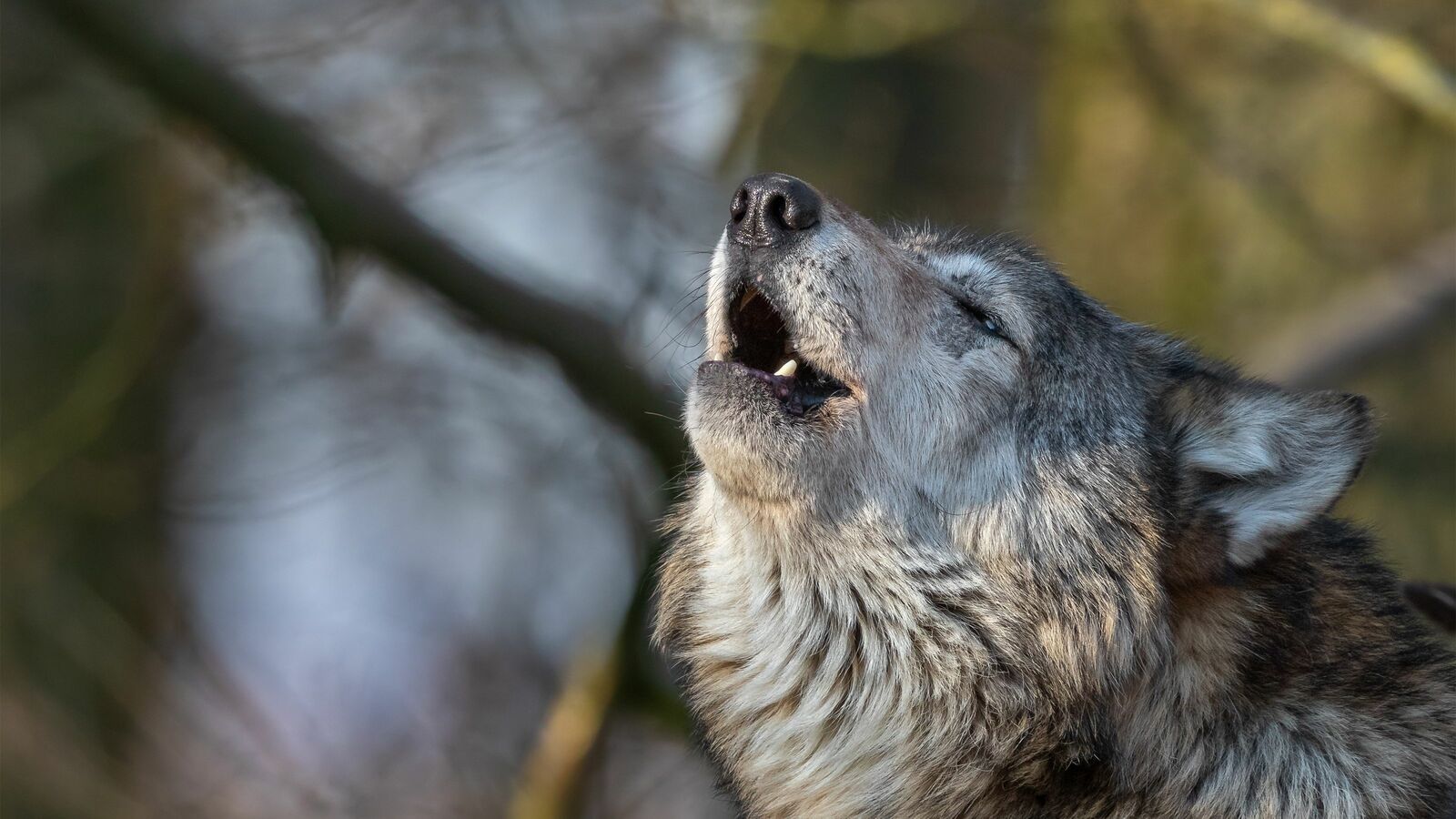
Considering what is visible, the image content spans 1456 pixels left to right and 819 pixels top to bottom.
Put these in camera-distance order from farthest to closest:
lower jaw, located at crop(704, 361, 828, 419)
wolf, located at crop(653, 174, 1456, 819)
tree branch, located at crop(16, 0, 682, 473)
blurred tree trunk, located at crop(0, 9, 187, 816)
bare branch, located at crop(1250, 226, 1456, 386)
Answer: blurred tree trunk, located at crop(0, 9, 187, 816) < bare branch, located at crop(1250, 226, 1456, 386) < tree branch, located at crop(16, 0, 682, 473) < lower jaw, located at crop(704, 361, 828, 419) < wolf, located at crop(653, 174, 1456, 819)

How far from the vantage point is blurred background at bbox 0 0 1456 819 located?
739 centimetres

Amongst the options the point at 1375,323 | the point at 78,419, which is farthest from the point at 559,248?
the point at 1375,323

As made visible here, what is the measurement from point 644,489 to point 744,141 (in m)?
2.24

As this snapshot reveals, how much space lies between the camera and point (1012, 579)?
11.5 ft

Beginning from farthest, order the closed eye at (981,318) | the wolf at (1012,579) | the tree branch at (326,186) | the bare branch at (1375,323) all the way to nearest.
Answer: the bare branch at (1375,323) < the tree branch at (326,186) < the closed eye at (981,318) < the wolf at (1012,579)

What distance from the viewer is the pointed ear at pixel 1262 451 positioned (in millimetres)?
3414

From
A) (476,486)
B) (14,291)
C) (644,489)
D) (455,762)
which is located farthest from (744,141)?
(14,291)

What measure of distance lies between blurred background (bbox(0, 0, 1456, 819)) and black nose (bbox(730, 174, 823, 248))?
3136 mm

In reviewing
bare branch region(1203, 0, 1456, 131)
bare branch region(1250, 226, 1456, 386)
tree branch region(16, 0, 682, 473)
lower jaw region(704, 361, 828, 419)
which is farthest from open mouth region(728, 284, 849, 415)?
bare branch region(1250, 226, 1456, 386)

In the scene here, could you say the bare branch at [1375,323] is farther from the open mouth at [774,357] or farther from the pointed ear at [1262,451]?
the open mouth at [774,357]

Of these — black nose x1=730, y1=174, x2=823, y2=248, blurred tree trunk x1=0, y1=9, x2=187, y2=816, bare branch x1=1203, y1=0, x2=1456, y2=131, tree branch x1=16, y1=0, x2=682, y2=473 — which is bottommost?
blurred tree trunk x1=0, y1=9, x2=187, y2=816

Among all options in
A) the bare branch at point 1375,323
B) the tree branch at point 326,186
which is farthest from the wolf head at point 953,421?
the bare branch at point 1375,323

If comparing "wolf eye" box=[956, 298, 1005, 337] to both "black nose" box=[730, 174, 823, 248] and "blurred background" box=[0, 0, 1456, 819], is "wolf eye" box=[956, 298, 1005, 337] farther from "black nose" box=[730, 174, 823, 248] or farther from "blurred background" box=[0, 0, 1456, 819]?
"blurred background" box=[0, 0, 1456, 819]

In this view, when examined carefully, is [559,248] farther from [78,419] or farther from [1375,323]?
[1375,323]
